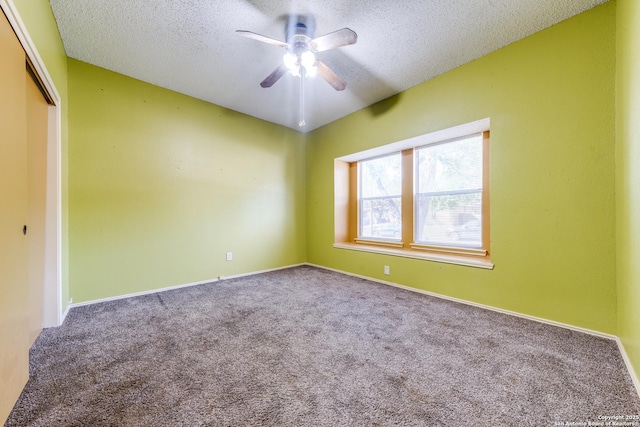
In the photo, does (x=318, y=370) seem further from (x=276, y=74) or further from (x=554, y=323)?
(x=276, y=74)

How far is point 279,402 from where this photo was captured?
1308mm

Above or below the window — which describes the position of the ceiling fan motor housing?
above

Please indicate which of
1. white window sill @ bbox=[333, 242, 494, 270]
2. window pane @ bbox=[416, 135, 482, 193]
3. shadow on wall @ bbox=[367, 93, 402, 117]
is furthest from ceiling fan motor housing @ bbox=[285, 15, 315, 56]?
white window sill @ bbox=[333, 242, 494, 270]

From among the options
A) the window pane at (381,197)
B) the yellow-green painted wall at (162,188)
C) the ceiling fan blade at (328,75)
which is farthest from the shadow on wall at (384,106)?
the yellow-green painted wall at (162,188)

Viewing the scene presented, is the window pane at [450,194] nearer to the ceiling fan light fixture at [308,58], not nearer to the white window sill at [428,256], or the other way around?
the white window sill at [428,256]

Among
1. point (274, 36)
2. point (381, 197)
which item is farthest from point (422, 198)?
point (274, 36)

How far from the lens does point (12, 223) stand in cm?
134

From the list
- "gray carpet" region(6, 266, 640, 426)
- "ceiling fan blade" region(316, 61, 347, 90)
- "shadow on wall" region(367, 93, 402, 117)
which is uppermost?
"shadow on wall" region(367, 93, 402, 117)

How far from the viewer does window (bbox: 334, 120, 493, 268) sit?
298 cm

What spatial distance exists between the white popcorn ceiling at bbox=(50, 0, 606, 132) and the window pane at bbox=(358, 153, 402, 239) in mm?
1185

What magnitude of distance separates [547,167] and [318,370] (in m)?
2.62

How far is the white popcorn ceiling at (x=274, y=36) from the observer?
6.68 feet

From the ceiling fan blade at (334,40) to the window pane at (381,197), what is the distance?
216cm

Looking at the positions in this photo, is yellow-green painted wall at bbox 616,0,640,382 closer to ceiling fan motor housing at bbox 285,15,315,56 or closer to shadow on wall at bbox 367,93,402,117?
shadow on wall at bbox 367,93,402,117
